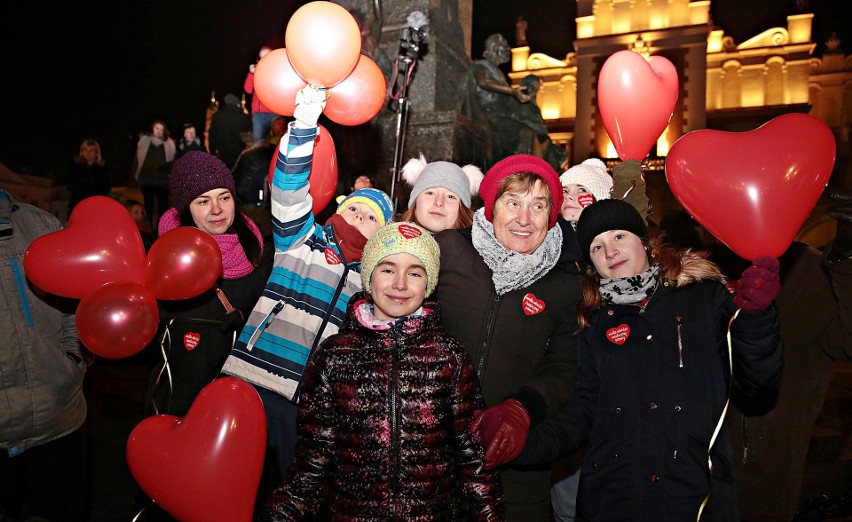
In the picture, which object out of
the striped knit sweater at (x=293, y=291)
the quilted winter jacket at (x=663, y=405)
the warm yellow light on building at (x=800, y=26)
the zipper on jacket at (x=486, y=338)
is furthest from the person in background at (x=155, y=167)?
the warm yellow light on building at (x=800, y=26)

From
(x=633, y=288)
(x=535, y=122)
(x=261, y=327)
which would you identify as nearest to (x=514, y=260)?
(x=633, y=288)

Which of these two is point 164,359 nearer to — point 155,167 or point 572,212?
point 572,212

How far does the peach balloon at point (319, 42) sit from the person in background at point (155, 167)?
680cm

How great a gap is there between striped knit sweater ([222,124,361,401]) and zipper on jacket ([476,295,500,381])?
73 centimetres

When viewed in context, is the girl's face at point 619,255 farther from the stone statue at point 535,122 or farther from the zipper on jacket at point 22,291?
the stone statue at point 535,122

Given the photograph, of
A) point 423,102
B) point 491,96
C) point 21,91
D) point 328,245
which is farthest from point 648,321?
point 21,91

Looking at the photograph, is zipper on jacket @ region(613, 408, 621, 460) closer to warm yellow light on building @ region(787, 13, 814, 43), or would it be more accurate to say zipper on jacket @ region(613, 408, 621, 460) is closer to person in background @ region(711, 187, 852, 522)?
person in background @ region(711, 187, 852, 522)

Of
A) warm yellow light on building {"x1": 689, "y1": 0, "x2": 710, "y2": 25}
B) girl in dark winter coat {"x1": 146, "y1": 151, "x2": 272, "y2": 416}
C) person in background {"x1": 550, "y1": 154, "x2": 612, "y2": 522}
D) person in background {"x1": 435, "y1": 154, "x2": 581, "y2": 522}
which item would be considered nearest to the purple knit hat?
girl in dark winter coat {"x1": 146, "y1": 151, "x2": 272, "y2": 416}

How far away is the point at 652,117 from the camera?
3455 mm

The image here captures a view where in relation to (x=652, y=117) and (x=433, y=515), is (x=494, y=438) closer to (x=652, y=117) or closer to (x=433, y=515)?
(x=433, y=515)

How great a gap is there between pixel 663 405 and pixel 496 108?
16.6 ft

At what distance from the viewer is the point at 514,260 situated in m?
2.41

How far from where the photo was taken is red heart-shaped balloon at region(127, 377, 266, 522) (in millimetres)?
2156

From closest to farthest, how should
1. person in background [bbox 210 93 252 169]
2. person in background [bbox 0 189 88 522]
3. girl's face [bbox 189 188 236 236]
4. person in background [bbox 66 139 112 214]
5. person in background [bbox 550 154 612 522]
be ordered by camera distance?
person in background [bbox 0 189 88 522]
girl's face [bbox 189 188 236 236]
person in background [bbox 550 154 612 522]
person in background [bbox 210 93 252 169]
person in background [bbox 66 139 112 214]
